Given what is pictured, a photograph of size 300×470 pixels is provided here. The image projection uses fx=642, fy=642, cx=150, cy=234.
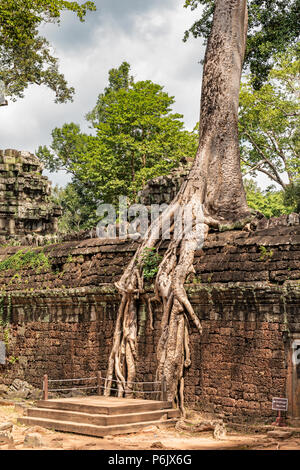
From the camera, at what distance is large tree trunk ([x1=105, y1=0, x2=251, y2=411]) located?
10758 millimetres

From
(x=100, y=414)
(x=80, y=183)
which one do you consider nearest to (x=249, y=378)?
(x=100, y=414)

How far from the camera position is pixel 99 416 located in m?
8.98

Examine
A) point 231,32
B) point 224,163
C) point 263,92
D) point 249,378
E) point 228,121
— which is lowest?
point 249,378

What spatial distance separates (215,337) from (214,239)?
1865 mm

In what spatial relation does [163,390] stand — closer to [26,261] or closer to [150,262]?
[150,262]

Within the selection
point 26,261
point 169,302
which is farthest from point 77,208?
point 169,302

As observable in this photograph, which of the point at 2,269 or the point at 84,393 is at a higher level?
the point at 2,269

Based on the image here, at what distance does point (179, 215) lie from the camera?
12.4 meters

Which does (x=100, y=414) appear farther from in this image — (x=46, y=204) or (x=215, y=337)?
(x=46, y=204)

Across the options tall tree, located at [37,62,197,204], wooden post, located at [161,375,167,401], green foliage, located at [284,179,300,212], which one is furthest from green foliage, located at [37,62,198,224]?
wooden post, located at [161,375,167,401]

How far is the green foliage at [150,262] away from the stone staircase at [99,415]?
2372mm

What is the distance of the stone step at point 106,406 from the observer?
9.16 meters

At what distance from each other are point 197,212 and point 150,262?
1.39 m
